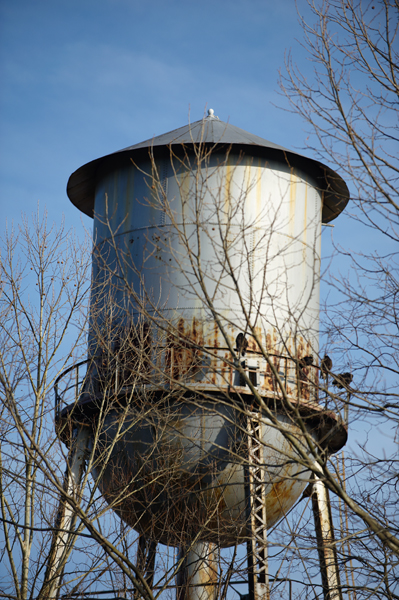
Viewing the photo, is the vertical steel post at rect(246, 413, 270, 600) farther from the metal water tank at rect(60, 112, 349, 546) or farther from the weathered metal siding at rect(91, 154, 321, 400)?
the weathered metal siding at rect(91, 154, 321, 400)

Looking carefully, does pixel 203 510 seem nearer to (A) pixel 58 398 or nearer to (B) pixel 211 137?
(A) pixel 58 398

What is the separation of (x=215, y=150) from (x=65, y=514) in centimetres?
596

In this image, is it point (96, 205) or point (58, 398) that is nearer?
point (58, 398)

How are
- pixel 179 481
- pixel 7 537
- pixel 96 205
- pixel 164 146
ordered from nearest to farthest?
pixel 7 537, pixel 179 481, pixel 164 146, pixel 96 205

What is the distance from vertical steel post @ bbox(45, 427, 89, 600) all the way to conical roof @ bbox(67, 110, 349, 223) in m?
4.53

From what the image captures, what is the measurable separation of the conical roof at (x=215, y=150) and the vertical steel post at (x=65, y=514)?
453 centimetres

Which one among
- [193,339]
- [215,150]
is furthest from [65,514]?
[215,150]

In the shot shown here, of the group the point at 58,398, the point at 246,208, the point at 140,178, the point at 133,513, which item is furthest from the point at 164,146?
the point at 133,513

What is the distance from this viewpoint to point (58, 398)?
37.7ft

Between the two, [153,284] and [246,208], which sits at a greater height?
[246,208]

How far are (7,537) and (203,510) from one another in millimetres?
3199

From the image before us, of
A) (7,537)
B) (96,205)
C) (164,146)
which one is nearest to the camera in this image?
(7,537)

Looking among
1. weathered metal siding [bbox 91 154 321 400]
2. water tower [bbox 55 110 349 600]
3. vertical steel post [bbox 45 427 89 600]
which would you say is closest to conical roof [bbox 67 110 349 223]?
water tower [bbox 55 110 349 600]

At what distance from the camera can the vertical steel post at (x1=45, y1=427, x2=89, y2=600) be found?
925 centimetres
